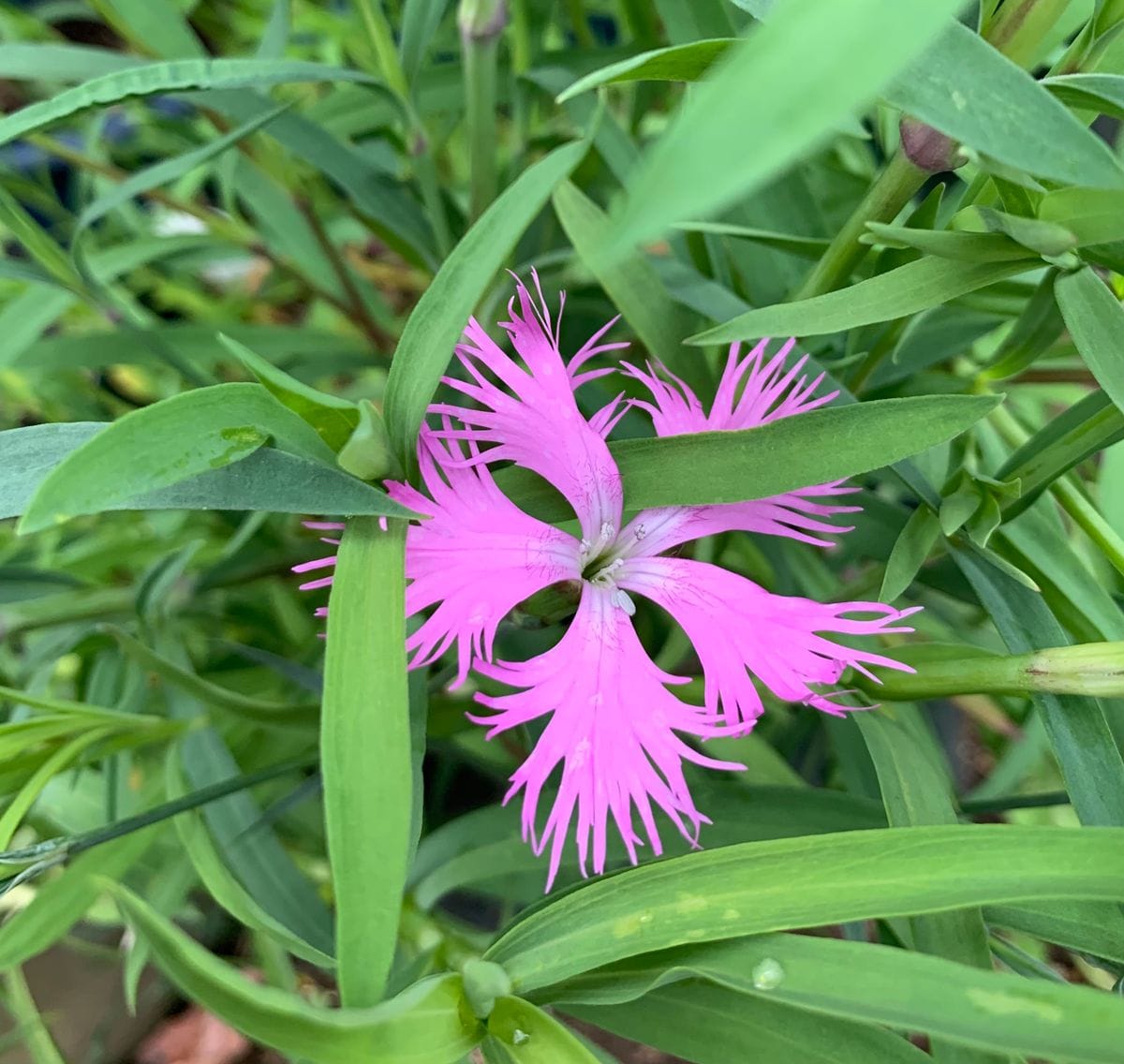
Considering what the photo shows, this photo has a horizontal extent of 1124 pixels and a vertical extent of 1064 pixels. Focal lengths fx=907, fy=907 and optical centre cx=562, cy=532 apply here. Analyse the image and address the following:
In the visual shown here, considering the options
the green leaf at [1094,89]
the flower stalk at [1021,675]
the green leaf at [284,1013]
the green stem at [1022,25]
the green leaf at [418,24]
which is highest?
the green leaf at [418,24]

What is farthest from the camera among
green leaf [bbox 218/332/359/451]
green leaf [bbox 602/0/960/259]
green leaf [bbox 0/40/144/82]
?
green leaf [bbox 0/40/144/82]

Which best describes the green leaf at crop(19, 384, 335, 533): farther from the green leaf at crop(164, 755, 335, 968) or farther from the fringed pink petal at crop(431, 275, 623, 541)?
the green leaf at crop(164, 755, 335, 968)

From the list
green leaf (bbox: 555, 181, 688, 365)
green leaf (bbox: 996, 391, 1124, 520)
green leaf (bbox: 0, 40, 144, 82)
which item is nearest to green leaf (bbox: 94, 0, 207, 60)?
green leaf (bbox: 0, 40, 144, 82)

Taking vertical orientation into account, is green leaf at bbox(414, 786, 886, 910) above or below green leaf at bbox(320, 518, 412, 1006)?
below

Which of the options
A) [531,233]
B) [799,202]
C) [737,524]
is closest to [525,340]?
[737,524]

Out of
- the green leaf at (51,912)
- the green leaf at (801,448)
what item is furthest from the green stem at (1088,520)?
the green leaf at (51,912)

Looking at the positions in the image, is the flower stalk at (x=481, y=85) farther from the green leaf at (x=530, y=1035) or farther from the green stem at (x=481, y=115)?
the green leaf at (x=530, y=1035)
